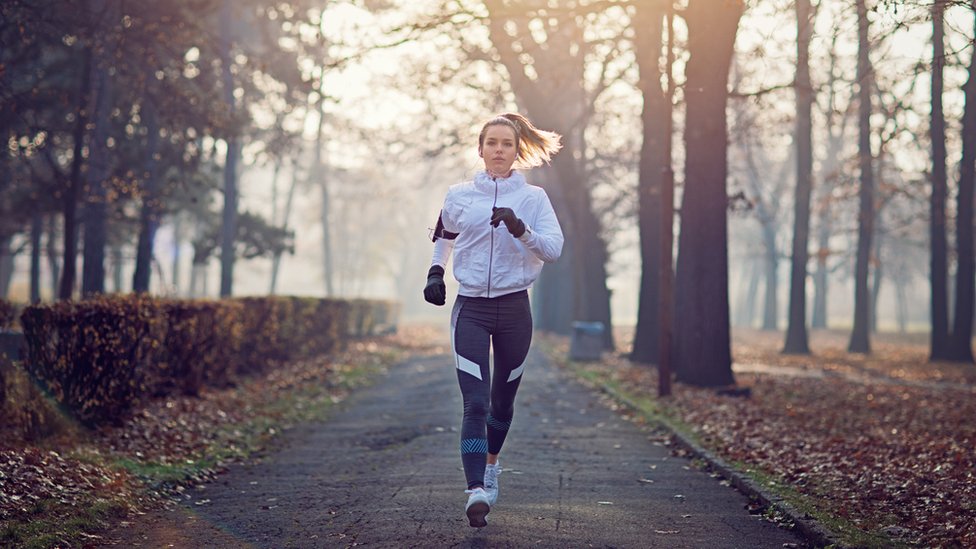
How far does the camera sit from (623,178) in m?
32.8

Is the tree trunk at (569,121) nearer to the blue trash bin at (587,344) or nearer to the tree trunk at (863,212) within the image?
the blue trash bin at (587,344)

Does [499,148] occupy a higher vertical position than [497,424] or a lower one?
higher

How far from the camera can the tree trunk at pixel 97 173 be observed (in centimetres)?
1685

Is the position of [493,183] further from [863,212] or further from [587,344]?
[863,212]

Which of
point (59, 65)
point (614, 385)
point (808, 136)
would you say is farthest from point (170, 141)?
point (808, 136)

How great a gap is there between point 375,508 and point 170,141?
19.8m

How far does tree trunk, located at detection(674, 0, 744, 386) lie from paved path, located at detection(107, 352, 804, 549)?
4.07m

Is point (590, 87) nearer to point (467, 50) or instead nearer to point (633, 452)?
point (467, 50)

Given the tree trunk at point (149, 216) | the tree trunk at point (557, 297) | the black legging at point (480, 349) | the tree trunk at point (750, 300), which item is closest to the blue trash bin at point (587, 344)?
the tree trunk at point (149, 216)

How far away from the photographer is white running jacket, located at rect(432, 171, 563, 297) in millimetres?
5637

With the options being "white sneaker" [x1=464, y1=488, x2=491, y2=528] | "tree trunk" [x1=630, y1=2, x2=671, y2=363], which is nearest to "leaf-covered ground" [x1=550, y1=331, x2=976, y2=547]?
"tree trunk" [x1=630, y1=2, x2=671, y2=363]

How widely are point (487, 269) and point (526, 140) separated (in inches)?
32.3

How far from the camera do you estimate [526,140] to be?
590cm

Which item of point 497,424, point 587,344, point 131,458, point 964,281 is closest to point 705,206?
point 587,344
